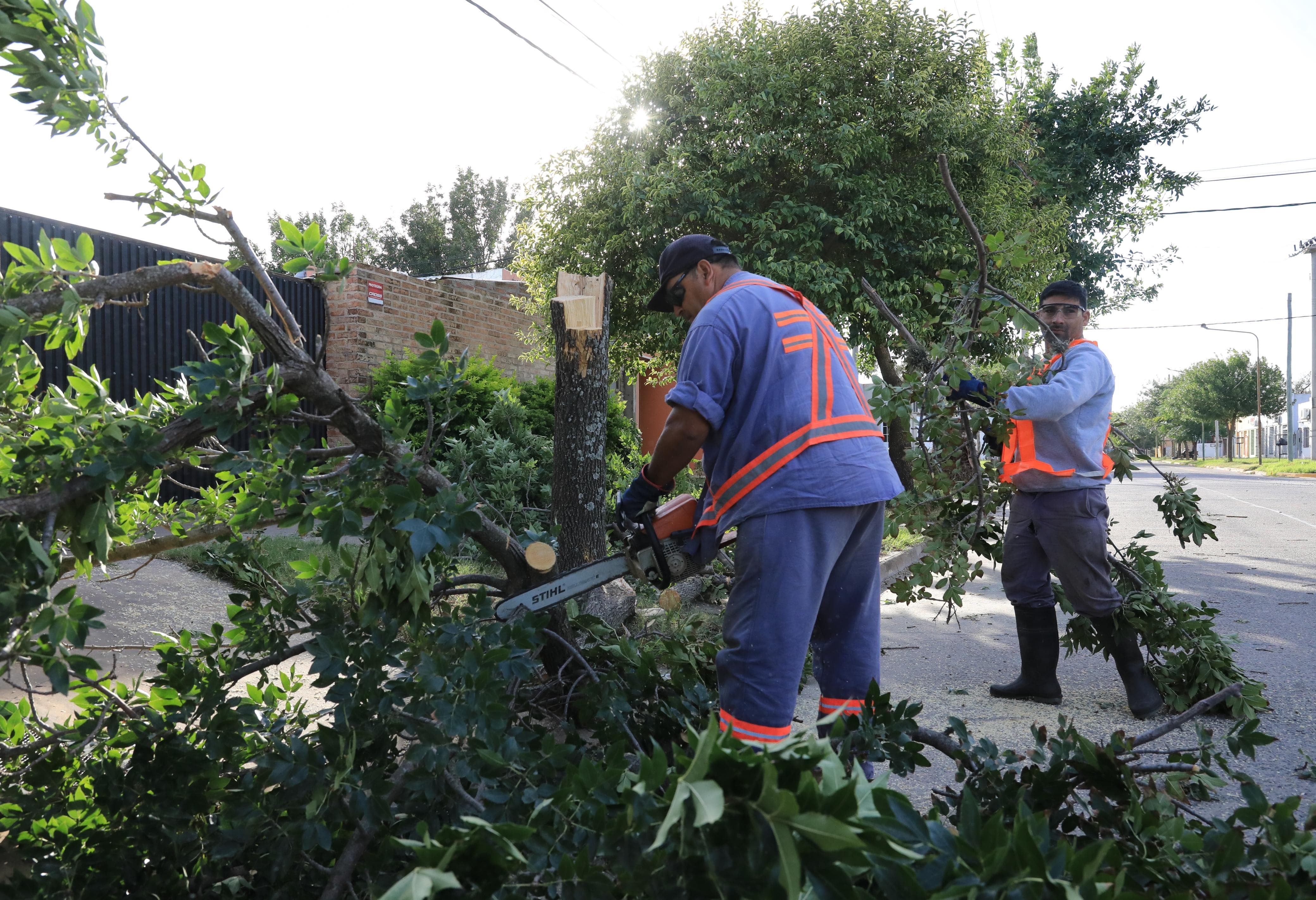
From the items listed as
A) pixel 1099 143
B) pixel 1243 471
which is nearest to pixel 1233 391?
pixel 1243 471

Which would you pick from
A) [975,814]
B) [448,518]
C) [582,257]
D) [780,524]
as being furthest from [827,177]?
[975,814]

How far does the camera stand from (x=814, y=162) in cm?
Result: 1050

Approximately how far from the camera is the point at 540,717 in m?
2.82

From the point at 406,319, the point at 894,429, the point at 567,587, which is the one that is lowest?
the point at 567,587

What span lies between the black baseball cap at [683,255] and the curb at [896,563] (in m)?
5.66

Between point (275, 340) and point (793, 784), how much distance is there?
173 centimetres

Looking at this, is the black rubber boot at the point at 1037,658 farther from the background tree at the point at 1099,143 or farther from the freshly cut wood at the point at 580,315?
the background tree at the point at 1099,143

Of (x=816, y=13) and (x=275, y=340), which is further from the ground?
(x=816, y=13)

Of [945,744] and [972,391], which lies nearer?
[945,744]

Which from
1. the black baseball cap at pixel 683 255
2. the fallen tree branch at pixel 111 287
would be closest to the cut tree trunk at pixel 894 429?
the black baseball cap at pixel 683 255

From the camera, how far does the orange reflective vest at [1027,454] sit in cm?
409

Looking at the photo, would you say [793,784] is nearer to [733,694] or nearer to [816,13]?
[733,694]

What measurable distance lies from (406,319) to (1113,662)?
9.02 meters

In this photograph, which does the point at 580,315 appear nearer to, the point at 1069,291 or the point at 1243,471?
the point at 1069,291
